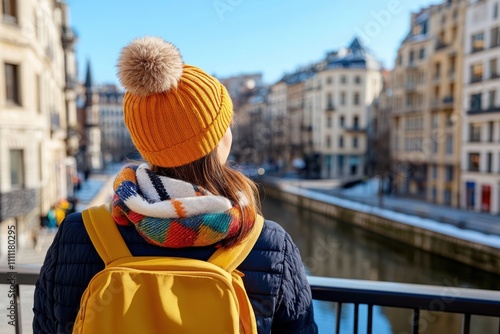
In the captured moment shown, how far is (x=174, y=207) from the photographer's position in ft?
3.97

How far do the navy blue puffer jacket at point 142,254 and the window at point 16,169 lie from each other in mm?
13214

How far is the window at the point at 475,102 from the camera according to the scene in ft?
92.8

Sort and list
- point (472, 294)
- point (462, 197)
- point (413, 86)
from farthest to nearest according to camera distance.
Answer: point (413, 86) → point (462, 197) → point (472, 294)

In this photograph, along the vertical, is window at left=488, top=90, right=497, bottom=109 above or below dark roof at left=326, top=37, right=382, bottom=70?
below

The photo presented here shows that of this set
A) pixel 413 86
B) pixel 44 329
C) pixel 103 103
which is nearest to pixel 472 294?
pixel 44 329

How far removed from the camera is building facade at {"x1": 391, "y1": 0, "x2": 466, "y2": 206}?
101 ft

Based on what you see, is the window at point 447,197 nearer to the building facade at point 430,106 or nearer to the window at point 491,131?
the building facade at point 430,106

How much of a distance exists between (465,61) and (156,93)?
32199 millimetres

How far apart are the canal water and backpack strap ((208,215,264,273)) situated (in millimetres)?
10709

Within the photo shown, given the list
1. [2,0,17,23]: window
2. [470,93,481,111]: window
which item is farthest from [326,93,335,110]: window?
[2,0,17,23]: window

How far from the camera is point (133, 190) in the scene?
1.27 meters

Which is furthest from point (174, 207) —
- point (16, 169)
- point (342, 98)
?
point (342, 98)

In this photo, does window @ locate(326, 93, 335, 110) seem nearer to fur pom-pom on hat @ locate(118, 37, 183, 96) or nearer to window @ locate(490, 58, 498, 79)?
window @ locate(490, 58, 498, 79)

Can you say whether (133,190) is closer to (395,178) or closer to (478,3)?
(478,3)
